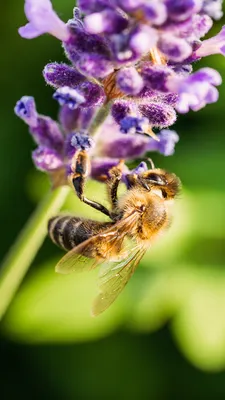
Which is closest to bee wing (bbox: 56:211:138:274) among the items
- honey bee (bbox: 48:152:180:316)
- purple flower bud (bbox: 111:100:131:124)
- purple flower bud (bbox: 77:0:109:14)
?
honey bee (bbox: 48:152:180:316)

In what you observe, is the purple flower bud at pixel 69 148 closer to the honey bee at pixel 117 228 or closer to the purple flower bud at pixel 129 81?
the honey bee at pixel 117 228

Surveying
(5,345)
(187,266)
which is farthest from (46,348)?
(187,266)

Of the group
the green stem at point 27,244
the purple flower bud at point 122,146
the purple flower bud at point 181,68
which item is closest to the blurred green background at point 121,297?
the purple flower bud at point 122,146

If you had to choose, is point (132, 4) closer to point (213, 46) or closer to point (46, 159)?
point (213, 46)

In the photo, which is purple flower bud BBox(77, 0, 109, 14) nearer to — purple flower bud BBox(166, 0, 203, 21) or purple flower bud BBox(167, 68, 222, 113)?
purple flower bud BBox(166, 0, 203, 21)

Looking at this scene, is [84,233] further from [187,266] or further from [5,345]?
[5,345]
